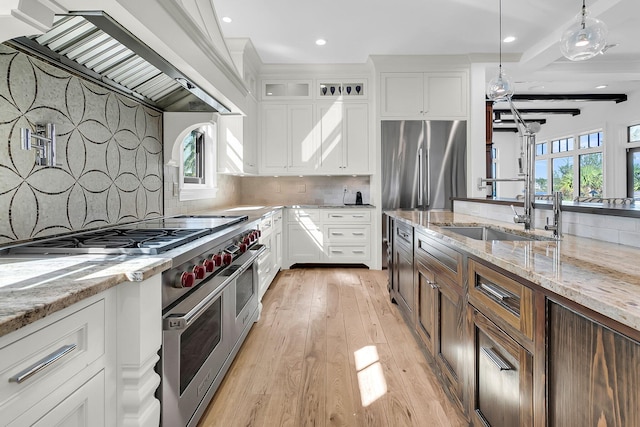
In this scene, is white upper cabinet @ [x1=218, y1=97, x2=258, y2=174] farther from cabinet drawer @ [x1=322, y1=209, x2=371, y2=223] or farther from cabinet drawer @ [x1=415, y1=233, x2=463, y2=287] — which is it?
cabinet drawer @ [x1=415, y1=233, x2=463, y2=287]

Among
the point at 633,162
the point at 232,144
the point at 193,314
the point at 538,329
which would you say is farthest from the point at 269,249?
the point at 633,162

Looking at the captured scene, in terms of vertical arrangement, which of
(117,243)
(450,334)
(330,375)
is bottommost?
(330,375)

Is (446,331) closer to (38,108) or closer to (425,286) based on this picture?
(425,286)

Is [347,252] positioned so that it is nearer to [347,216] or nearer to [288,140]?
[347,216]

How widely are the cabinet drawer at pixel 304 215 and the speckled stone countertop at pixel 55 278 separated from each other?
11.5 feet

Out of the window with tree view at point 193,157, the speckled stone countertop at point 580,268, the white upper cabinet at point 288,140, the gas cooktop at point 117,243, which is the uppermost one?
the white upper cabinet at point 288,140

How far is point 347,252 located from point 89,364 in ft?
13.4

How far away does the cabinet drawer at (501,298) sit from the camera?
1047mm

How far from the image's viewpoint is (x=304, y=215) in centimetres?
480

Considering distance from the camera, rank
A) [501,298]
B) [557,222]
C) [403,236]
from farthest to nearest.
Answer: [403,236] → [557,222] → [501,298]

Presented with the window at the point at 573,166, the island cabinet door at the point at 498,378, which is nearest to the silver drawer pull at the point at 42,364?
the island cabinet door at the point at 498,378

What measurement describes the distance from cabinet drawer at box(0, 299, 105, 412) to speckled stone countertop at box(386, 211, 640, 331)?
1112 millimetres

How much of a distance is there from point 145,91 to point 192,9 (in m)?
0.82

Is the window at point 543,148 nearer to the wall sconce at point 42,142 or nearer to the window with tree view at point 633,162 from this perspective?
the window with tree view at point 633,162
